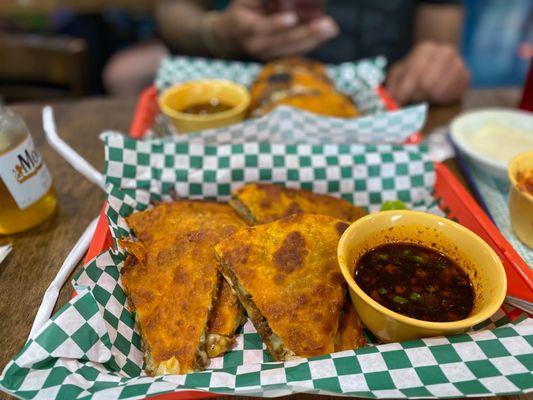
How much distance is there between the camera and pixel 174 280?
1806 mm

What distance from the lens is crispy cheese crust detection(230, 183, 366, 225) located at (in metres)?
2.17

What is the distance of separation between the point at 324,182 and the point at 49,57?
2949 millimetres

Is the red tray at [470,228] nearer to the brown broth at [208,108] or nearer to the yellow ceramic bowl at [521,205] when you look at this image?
the yellow ceramic bowl at [521,205]

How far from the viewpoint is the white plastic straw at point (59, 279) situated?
5.45 ft

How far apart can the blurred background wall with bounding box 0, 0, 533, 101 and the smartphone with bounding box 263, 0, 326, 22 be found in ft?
7.76

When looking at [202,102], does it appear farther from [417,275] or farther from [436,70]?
[417,275]

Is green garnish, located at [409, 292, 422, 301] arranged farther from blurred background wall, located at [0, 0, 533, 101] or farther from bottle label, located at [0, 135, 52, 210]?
blurred background wall, located at [0, 0, 533, 101]

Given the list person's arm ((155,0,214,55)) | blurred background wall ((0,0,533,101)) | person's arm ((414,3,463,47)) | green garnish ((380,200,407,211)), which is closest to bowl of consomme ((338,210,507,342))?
green garnish ((380,200,407,211))

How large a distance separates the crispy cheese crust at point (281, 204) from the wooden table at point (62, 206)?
871mm

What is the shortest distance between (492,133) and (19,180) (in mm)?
2865

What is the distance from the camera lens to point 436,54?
12.0 feet

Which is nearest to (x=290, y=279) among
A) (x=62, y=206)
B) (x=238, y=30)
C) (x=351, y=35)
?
(x=62, y=206)

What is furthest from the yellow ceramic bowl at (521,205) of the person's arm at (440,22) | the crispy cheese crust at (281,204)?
the person's arm at (440,22)

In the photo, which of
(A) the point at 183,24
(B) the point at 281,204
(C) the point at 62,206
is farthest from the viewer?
(A) the point at 183,24
